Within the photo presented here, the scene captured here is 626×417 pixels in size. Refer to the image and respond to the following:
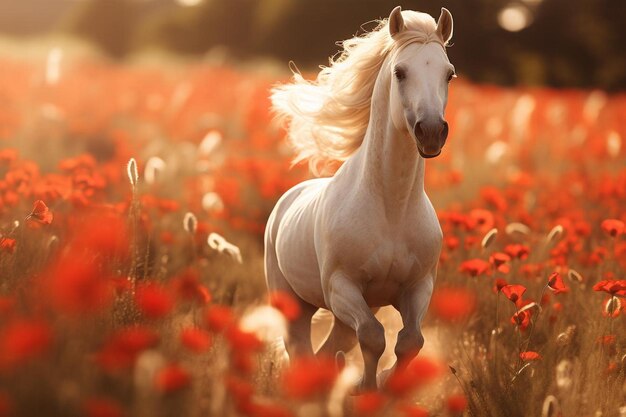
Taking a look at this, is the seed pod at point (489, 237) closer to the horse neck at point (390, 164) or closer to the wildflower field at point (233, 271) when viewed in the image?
the wildflower field at point (233, 271)

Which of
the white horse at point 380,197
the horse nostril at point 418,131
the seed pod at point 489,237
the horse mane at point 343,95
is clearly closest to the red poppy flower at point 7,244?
the white horse at point 380,197

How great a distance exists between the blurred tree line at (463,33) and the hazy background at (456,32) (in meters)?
0.02

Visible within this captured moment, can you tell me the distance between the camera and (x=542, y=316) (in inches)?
218

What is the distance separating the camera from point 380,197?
4.36 metres

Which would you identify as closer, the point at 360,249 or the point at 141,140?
the point at 360,249

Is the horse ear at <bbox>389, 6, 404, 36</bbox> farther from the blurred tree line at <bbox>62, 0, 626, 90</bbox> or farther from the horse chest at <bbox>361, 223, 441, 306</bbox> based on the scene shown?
the blurred tree line at <bbox>62, 0, 626, 90</bbox>

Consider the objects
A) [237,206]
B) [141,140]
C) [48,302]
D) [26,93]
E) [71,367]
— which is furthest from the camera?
[26,93]

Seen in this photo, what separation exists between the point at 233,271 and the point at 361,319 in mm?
2917

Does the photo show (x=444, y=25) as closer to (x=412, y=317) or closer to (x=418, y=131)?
(x=418, y=131)

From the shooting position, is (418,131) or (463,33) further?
(463,33)

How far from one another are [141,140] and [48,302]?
25.9ft

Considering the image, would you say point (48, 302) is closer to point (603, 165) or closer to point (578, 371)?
point (578, 371)

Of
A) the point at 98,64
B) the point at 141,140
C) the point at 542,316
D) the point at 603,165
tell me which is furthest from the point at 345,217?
the point at 98,64

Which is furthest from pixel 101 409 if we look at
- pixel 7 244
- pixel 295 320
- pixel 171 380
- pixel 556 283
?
pixel 295 320
